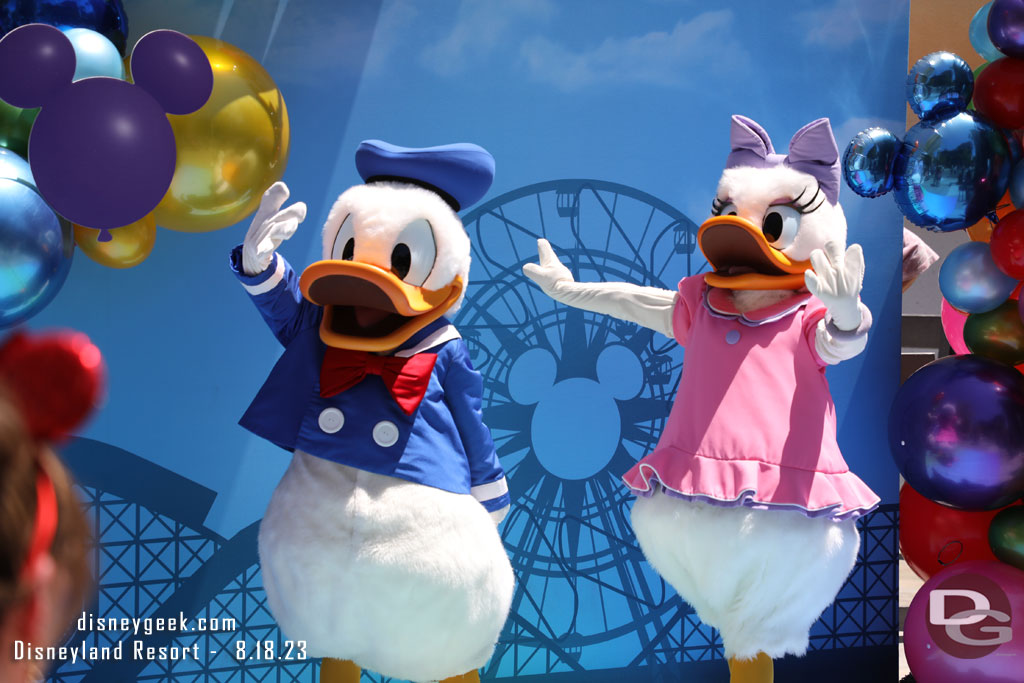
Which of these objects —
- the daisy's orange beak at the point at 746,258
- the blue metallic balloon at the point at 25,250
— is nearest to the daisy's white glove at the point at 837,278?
the daisy's orange beak at the point at 746,258

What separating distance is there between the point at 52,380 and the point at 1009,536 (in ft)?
9.30

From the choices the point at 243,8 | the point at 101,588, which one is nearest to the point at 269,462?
the point at 101,588

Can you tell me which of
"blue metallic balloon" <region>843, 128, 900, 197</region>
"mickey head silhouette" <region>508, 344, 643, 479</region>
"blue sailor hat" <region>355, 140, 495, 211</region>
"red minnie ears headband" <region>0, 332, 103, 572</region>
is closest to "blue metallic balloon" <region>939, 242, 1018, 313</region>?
"blue metallic balloon" <region>843, 128, 900, 197</region>

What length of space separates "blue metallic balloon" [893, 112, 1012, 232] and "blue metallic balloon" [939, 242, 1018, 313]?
0.39 feet

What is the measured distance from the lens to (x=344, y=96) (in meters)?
3.07

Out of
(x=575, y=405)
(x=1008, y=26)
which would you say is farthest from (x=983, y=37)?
(x=575, y=405)

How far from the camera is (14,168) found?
2.10m

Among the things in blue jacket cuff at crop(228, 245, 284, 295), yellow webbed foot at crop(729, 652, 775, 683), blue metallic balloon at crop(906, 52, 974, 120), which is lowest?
yellow webbed foot at crop(729, 652, 775, 683)

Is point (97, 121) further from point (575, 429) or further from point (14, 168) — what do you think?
point (575, 429)

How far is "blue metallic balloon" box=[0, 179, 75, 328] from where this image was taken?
2.01 m

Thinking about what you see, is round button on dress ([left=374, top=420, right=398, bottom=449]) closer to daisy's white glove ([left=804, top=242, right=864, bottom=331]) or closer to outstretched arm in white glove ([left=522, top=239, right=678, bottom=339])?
outstretched arm in white glove ([left=522, top=239, right=678, bottom=339])

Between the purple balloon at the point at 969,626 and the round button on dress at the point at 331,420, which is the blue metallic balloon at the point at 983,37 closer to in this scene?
the purple balloon at the point at 969,626

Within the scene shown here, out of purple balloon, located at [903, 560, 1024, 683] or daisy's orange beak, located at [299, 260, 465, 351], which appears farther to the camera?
purple balloon, located at [903, 560, 1024, 683]

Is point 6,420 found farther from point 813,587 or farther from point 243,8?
point 243,8
